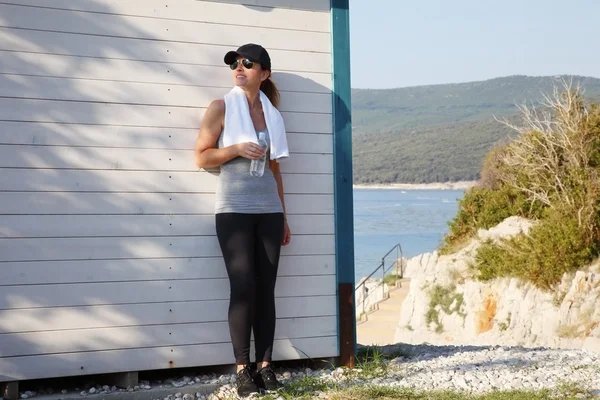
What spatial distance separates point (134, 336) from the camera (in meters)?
4.71

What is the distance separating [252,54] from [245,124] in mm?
411

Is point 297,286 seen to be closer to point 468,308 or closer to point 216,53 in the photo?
point 216,53

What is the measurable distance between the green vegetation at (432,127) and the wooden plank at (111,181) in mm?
38870

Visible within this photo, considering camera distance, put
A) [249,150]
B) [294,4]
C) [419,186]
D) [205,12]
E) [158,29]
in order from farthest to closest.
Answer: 1. [419,186]
2. [294,4]
3. [205,12]
4. [158,29]
5. [249,150]

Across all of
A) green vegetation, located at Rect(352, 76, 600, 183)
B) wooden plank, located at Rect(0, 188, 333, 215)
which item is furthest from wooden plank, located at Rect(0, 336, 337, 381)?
green vegetation, located at Rect(352, 76, 600, 183)

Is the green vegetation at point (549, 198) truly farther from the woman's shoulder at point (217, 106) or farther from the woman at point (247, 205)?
the woman's shoulder at point (217, 106)

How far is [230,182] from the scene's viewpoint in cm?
469

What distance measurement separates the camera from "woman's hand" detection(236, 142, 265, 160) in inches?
181

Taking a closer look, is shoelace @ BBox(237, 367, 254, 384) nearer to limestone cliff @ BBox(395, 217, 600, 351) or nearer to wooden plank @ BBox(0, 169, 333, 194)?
wooden plank @ BBox(0, 169, 333, 194)

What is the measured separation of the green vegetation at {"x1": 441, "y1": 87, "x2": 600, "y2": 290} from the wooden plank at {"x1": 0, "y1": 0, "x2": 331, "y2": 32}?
8557mm

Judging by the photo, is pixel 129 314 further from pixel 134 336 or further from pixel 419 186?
pixel 419 186

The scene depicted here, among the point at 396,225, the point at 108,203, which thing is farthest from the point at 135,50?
the point at 396,225

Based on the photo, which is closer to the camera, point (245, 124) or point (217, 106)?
point (245, 124)

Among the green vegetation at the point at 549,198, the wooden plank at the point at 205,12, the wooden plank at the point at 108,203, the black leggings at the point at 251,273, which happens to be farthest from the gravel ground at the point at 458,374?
the green vegetation at the point at 549,198
